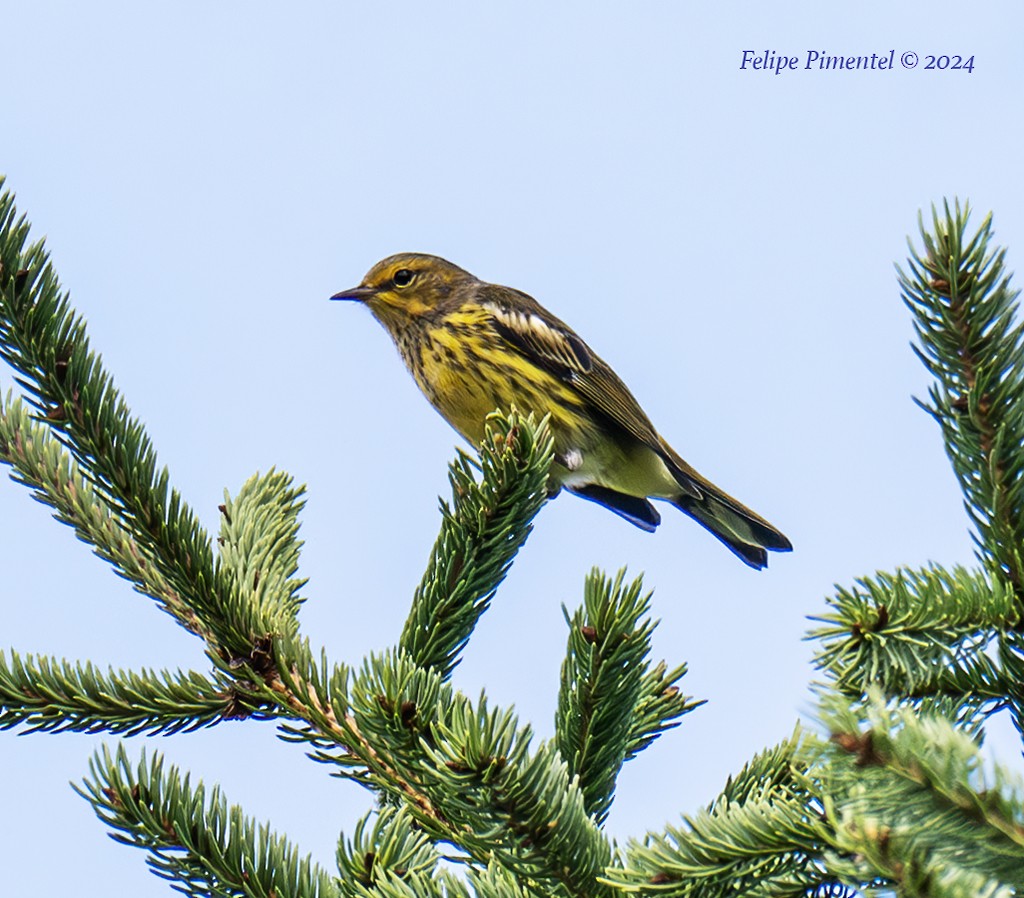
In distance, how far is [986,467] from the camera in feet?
5.38

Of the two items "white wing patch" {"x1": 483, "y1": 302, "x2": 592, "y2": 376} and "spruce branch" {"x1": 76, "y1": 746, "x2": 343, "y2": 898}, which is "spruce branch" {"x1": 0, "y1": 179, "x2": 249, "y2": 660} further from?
"white wing patch" {"x1": 483, "y1": 302, "x2": 592, "y2": 376}

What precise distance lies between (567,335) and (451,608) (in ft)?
13.0

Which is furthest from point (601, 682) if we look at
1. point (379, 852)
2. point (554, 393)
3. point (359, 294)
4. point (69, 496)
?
point (359, 294)

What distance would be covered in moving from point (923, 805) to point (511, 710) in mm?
575

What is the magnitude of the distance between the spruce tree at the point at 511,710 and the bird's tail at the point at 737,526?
3.44m

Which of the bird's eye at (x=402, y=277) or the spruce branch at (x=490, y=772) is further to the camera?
the bird's eye at (x=402, y=277)

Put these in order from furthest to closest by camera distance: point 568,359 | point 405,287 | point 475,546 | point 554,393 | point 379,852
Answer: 1. point 405,287
2. point 568,359
3. point 554,393
4. point 475,546
5. point 379,852

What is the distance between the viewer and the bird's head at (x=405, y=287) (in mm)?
6320

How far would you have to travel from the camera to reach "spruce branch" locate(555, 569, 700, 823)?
1.90 metres

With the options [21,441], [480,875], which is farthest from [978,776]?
[21,441]

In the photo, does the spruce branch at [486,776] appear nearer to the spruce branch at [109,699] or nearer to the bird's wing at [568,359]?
the spruce branch at [109,699]

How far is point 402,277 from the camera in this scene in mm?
6539

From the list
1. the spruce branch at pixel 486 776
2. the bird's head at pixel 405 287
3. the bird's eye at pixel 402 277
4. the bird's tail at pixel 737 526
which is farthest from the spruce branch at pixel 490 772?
the bird's eye at pixel 402 277

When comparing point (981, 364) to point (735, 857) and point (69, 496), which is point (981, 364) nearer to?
point (735, 857)
